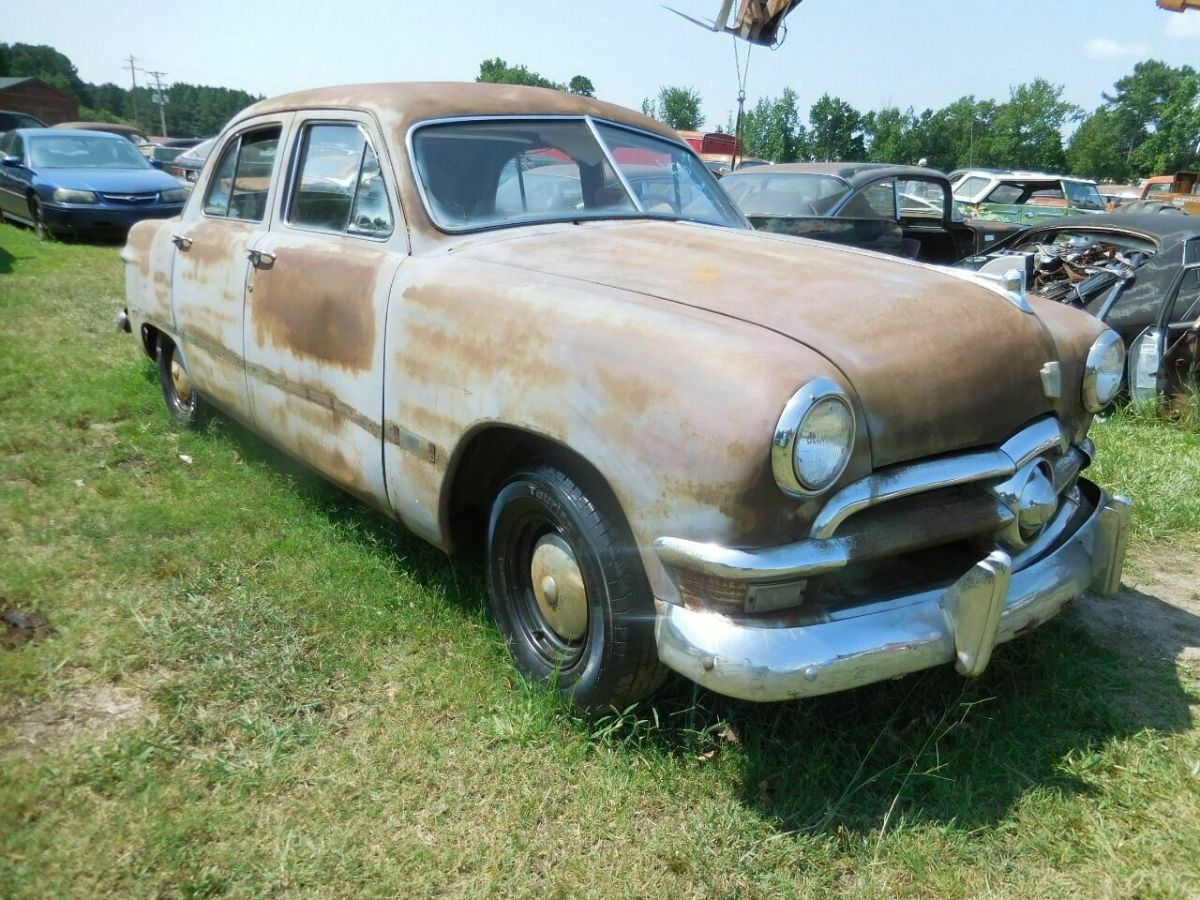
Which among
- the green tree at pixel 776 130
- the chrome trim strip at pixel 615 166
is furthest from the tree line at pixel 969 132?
the chrome trim strip at pixel 615 166

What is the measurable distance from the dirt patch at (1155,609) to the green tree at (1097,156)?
249ft

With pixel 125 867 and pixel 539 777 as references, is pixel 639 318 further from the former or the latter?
pixel 125 867

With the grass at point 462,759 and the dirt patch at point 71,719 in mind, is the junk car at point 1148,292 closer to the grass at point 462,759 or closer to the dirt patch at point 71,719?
the grass at point 462,759

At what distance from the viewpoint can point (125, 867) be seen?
2.05 metres

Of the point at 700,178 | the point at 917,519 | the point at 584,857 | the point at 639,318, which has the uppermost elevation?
the point at 700,178

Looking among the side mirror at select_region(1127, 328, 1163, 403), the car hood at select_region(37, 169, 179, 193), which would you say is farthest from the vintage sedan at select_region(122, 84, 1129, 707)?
the car hood at select_region(37, 169, 179, 193)

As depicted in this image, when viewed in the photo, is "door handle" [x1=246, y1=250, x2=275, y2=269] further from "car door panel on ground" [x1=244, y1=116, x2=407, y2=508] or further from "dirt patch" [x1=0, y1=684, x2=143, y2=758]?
"dirt patch" [x1=0, y1=684, x2=143, y2=758]

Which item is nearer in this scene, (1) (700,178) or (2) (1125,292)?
(1) (700,178)

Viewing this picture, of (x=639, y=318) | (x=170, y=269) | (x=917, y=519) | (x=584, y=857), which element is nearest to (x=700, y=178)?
(x=639, y=318)

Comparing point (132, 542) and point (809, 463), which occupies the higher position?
point (809, 463)

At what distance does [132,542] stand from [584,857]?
7.54 feet

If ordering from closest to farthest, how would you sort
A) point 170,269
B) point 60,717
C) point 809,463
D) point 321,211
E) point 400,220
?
1. point 809,463
2. point 60,717
3. point 400,220
4. point 321,211
5. point 170,269

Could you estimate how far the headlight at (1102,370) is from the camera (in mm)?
2756

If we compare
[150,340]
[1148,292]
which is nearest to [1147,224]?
[1148,292]
